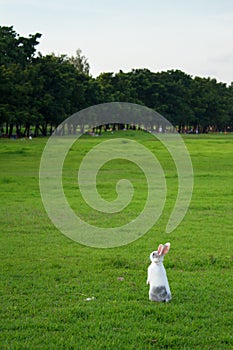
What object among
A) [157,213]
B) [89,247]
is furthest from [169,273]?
[157,213]

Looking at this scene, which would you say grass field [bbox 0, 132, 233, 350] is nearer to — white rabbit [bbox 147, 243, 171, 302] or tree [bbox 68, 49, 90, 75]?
white rabbit [bbox 147, 243, 171, 302]

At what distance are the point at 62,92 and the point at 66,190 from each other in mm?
44636

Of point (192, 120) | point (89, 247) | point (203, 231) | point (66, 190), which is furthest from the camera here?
point (192, 120)

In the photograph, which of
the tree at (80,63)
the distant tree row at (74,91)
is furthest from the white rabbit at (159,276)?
the tree at (80,63)

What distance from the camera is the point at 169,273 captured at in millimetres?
8703

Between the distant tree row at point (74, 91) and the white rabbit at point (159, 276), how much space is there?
3803 centimetres

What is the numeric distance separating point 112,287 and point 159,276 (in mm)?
1175

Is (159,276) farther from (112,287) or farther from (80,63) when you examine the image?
(80,63)

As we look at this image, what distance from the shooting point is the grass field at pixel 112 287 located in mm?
6117

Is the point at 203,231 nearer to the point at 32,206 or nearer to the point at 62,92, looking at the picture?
the point at 32,206

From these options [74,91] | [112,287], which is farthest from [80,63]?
[112,287]

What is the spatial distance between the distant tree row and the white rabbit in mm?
38035

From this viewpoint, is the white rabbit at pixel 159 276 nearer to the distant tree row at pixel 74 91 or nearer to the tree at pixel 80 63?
the distant tree row at pixel 74 91

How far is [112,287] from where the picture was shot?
7.89m
